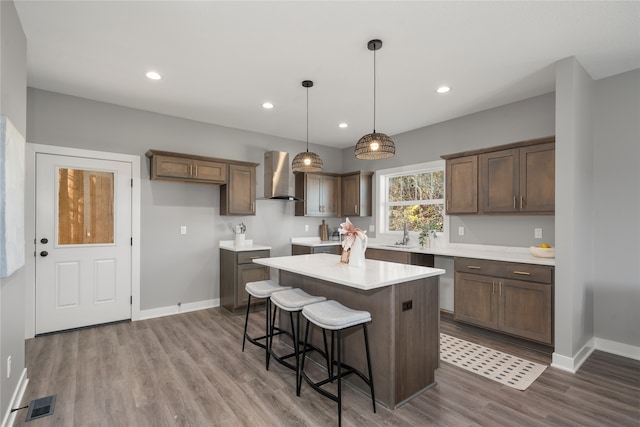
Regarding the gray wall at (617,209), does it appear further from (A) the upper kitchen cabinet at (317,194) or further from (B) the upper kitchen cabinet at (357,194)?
(A) the upper kitchen cabinet at (317,194)

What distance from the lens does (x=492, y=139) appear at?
405 cm

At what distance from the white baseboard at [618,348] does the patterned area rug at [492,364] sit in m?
0.89

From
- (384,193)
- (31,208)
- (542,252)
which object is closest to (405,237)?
(384,193)

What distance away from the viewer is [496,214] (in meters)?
3.75

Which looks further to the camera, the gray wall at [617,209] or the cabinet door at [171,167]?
the cabinet door at [171,167]

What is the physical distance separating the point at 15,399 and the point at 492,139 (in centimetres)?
525

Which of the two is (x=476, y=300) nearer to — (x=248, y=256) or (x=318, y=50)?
(x=248, y=256)

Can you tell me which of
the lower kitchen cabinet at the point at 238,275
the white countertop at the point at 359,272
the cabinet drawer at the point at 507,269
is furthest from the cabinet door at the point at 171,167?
the cabinet drawer at the point at 507,269

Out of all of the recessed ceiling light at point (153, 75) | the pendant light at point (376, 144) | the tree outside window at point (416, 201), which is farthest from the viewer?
the tree outside window at point (416, 201)

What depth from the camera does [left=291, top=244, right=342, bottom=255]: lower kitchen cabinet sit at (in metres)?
5.23

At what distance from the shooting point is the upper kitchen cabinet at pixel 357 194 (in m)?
5.59

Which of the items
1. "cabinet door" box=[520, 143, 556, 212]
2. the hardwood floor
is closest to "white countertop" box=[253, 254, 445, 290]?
the hardwood floor

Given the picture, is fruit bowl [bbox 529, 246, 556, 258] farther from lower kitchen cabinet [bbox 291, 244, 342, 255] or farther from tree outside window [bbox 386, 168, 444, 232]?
lower kitchen cabinet [bbox 291, 244, 342, 255]

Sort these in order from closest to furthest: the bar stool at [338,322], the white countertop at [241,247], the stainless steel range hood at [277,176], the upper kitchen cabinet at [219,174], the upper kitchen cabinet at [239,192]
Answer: the bar stool at [338,322] < the upper kitchen cabinet at [219,174] < the white countertop at [241,247] < the upper kitchen cabinet at [239,192] < the stainless steel range hood at [277,176]
